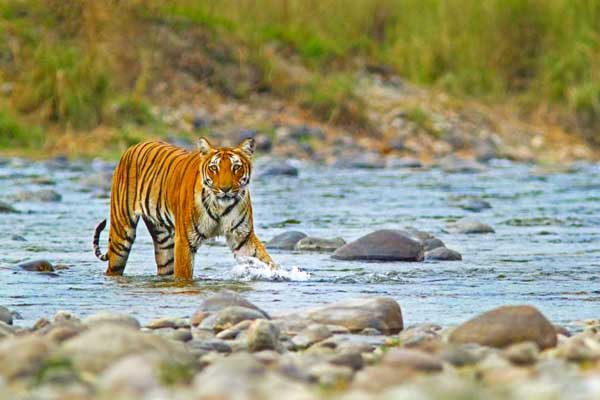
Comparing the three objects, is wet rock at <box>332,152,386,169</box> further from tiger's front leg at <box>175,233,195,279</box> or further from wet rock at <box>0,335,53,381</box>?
wet rock at <box>0,335,53,381</box>

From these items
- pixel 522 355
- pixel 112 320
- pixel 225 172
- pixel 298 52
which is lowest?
pixel 112 320

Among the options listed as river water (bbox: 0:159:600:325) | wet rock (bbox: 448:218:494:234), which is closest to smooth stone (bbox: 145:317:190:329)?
river water (bbox: 0:159:600:325)

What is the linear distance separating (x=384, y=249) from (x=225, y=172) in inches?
65.0

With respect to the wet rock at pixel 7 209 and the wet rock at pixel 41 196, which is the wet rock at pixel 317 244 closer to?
the wet rock at pixel 7 209

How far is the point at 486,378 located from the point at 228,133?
1532 cm

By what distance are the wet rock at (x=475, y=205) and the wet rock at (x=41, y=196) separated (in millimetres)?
3847

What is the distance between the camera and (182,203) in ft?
26.8

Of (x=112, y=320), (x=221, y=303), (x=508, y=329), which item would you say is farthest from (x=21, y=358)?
(x=221, y=303)

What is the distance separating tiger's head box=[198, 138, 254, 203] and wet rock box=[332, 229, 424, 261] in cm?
138

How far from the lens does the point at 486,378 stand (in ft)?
12.9

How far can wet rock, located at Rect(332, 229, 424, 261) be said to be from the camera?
905 cm

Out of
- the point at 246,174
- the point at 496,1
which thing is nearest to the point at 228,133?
the point at 496,1

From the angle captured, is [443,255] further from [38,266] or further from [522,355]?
[522,355]

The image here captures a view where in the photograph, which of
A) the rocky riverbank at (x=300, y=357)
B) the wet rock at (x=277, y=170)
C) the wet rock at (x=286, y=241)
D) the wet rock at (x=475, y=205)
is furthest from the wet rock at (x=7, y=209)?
the rocky riverbank at (x=300, y=357)
